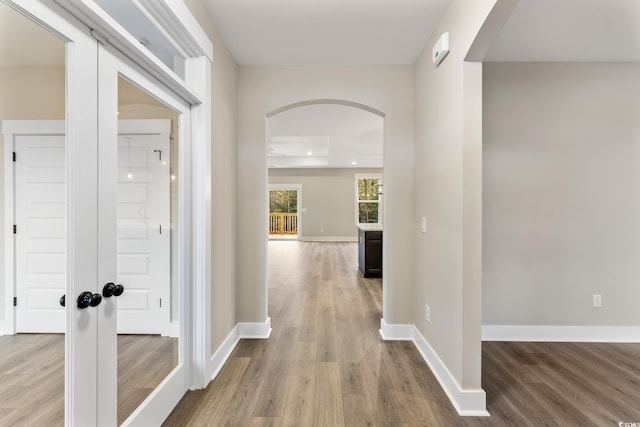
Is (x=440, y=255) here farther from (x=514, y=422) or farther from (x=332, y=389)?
(x=332, y=389)

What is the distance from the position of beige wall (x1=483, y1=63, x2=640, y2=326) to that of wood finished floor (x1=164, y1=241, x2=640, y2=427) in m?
0.52

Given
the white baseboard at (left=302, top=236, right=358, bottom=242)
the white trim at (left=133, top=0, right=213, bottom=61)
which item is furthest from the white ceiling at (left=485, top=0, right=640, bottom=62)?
the white baseboard at (left=302, top=236, right=358, bottom=242)

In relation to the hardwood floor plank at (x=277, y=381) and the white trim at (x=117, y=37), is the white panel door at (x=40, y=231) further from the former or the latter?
the hardwood floor plank at (x=277, y=381)

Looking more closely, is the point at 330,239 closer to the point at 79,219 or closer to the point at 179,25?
the point at 179,25

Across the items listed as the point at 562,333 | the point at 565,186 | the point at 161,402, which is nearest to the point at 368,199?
the point at 565,186

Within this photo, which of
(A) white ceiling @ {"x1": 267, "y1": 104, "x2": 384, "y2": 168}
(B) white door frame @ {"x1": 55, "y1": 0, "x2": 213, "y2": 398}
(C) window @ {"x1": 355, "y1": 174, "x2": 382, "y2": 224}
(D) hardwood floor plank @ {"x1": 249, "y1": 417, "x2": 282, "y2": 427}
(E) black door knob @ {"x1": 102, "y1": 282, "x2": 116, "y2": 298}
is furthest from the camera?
(C) window @ {"x1": 355, "y1": 174, "x2": 382, "y2": 224}

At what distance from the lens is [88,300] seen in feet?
3.88

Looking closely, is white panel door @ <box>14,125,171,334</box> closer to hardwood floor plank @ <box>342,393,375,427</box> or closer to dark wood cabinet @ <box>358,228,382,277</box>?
hardwood floor plank @ <box>342,393,375,427</box>

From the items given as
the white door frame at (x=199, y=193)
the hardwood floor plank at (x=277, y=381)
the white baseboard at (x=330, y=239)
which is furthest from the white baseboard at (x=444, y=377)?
the white baseboard at (x=330, y=239)

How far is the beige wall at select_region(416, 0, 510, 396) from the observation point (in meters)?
1.83

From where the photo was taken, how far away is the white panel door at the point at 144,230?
142 centimetres

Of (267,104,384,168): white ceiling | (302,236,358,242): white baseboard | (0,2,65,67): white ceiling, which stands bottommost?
Answer: (302,236,358,242): white baseboard

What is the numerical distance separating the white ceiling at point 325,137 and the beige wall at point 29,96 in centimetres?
342

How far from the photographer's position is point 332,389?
205 cm
